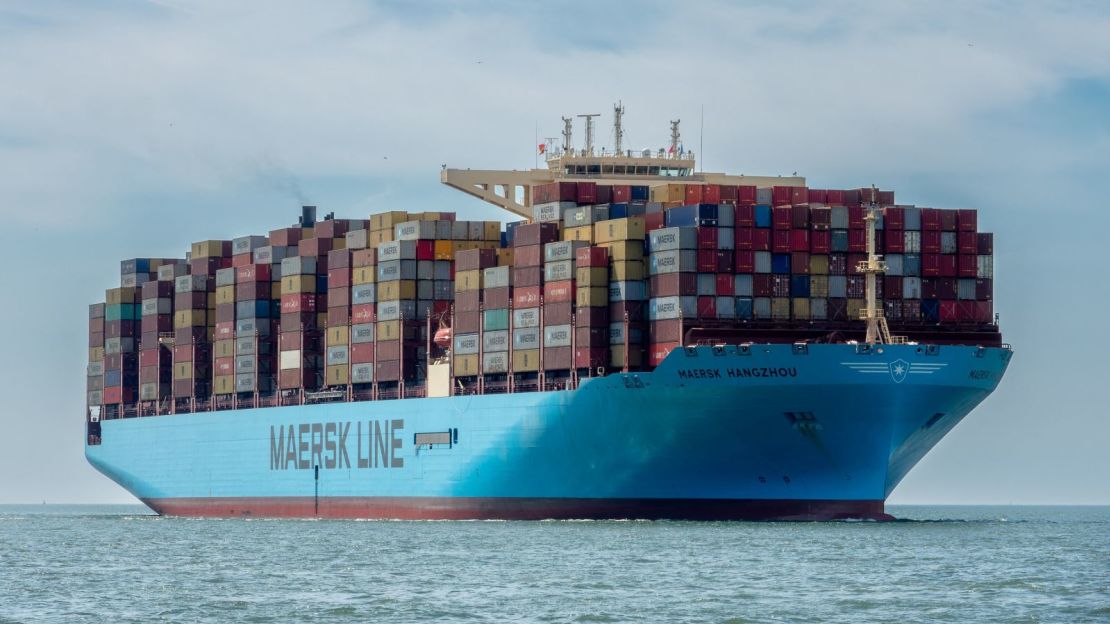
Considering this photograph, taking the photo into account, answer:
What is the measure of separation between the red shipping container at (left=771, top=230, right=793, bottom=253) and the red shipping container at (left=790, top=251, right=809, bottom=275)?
1.01 ft

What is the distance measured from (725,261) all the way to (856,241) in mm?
4734

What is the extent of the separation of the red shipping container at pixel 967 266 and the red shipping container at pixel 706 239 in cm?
888

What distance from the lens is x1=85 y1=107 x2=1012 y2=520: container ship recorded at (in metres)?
65.9

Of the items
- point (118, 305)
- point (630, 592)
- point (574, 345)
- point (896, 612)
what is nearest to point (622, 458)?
point (574, 345)

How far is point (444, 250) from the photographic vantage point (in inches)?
3142

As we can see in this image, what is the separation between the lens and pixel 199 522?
86875 mm

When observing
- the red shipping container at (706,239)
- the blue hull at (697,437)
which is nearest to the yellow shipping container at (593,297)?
the blue hull at (697,437)

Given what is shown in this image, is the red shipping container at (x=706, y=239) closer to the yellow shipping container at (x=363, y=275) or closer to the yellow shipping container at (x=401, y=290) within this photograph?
the yellow shipping container at (x=401, y=290)

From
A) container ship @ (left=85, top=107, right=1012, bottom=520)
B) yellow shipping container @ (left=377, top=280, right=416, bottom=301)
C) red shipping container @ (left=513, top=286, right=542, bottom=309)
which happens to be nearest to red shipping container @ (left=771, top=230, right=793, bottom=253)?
container ship @ (left=85, top=107, right=1012, bottom=520)

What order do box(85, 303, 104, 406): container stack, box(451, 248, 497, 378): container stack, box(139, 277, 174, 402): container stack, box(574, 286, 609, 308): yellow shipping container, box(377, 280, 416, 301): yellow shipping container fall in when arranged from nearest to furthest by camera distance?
box(574, 286, 609, 308): yellow shipping container → box(451, 248, 497, 378): container stack → box(377, 280, 416, 301): yellow shipping container → box(139, 277, 174, 402): container stack → box(85, 303, 104, 406): container stack

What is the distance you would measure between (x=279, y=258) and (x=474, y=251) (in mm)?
15618

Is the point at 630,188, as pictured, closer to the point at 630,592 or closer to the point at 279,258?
the point at 279,258

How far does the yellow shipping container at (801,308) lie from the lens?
67.5 metres

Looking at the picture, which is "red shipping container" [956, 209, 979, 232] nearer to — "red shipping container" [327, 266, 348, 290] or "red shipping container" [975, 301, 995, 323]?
"red shipping container" [975, 301, 995, 323]
